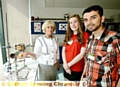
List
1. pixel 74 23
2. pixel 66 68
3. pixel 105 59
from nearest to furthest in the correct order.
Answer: pixel 105 59 < pixel 74 23 < pixel 66 68

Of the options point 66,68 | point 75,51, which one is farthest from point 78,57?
point 66,68

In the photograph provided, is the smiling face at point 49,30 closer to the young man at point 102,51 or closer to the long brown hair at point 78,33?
the long brown hair at point 78,33

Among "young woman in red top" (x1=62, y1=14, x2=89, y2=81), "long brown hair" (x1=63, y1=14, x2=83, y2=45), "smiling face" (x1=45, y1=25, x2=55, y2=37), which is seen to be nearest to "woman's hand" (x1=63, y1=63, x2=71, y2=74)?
"young woman in red top" (x1=62, y1=14, x2=89, y2=81)

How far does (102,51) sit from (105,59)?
0.05m

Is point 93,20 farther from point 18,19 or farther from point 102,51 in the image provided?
point 18,19

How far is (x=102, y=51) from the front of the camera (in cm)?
62

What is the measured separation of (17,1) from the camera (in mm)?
869

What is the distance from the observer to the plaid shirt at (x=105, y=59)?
0.59 metres

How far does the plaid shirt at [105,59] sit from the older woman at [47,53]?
1.18 ft

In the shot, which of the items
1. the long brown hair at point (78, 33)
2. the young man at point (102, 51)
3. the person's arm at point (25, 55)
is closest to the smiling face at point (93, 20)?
the young man at point (102, 51)

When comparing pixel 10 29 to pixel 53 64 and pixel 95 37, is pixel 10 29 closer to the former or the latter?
pixel 53 64

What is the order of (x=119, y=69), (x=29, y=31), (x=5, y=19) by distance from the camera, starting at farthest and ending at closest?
(x=29, y=31)
(x=5, y=19)
(x=119, y=69)

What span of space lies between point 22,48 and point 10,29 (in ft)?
0.61

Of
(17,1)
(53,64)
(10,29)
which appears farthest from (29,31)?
(53,64)
